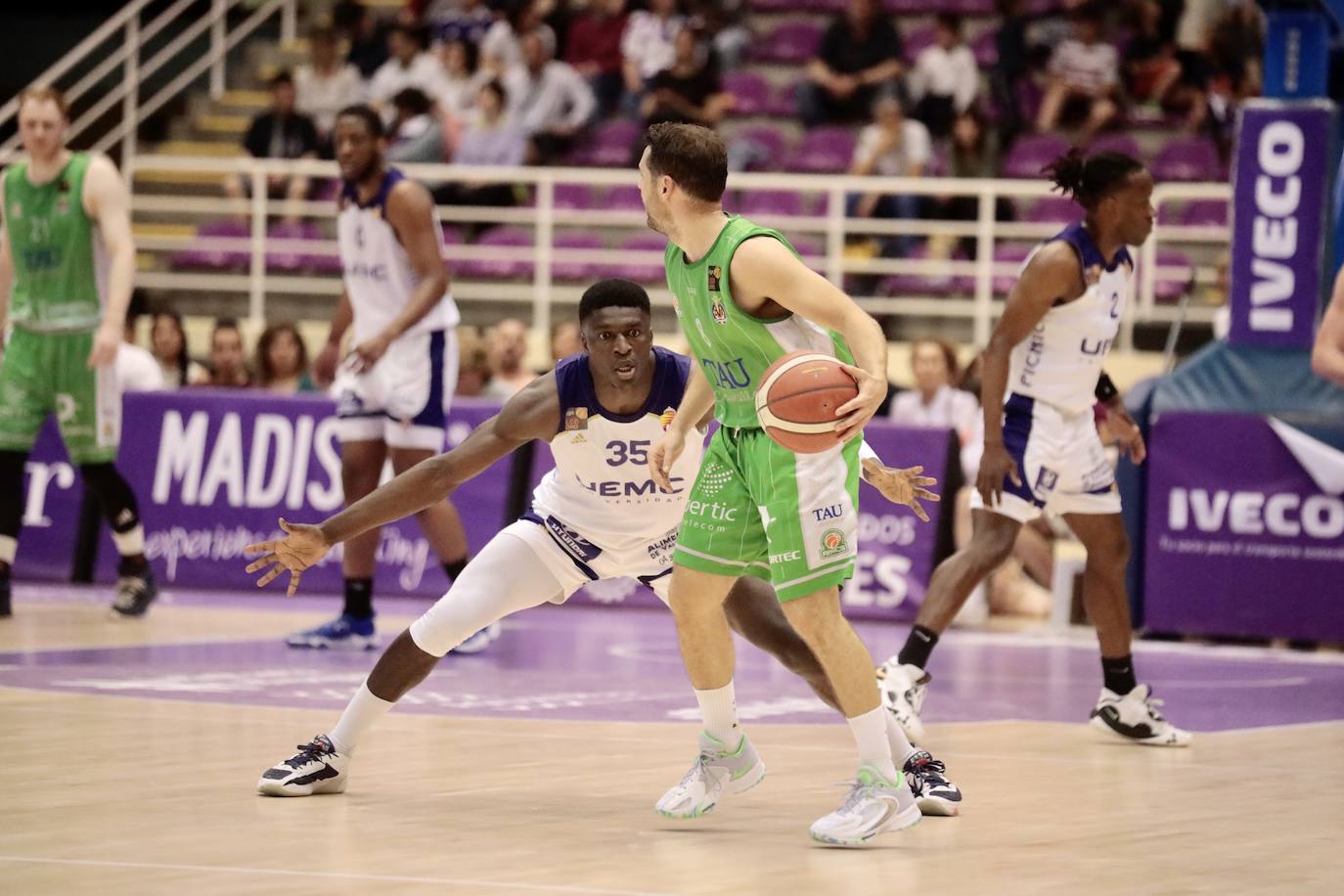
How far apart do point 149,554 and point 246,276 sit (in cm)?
560

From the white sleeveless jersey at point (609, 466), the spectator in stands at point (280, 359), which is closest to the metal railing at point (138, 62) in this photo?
the spectator in stands at point (280, 359)

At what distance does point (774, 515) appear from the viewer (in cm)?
537

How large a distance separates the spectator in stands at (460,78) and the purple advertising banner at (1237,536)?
883cm

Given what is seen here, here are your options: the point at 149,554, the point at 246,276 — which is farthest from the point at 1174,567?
the point at 246,276

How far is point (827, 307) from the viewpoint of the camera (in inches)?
204

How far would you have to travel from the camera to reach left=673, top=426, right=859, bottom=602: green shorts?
17.5ft

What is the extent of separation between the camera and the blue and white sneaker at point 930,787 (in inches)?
223

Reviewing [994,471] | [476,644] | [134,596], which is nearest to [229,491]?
[134,596]

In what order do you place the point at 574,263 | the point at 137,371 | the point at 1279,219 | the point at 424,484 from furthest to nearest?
the point at 574,263 < the point at 137,371 < the point at 1279,219 < the point at 424,484

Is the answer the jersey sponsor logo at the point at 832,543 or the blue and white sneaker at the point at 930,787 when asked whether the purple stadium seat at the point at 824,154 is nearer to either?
the blue and white sneaker at the point at 930,787

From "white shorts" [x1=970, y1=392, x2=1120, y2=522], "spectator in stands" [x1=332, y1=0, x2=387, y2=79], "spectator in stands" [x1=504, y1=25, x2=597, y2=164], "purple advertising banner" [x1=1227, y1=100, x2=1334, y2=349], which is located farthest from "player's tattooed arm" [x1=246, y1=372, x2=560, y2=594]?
"spectator in stands" [x1=332, y1=0, x2=387, y2=79]

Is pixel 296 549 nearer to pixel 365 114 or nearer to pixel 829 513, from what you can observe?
pixel 829 513

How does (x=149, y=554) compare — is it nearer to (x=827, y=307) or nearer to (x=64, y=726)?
(x=64, y=726)

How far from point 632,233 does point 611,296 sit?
12.1 metres
